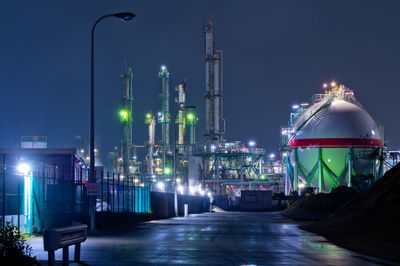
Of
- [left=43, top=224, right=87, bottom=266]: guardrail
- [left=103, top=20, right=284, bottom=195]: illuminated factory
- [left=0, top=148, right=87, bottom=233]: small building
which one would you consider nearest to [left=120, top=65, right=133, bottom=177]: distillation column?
[left=103, top=20, right=284, bottom=195]: illuminated factory

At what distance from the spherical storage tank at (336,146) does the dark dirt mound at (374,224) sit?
1584 inches

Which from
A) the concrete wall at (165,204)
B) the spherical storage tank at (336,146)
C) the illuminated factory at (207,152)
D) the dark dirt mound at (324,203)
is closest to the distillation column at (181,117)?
the illuminated factory at (207,152)

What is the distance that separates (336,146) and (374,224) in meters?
51.0

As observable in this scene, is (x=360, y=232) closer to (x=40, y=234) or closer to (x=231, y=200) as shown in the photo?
(x=40, y=234)

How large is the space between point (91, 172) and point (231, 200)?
78133mm

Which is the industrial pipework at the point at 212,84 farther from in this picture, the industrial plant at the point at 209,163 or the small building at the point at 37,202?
the small building at the point at 37,202

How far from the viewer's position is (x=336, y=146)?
74.8m

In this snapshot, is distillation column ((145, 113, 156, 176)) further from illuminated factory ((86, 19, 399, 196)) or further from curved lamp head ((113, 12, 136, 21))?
curved lamp head ((113, 12, 136, 21))

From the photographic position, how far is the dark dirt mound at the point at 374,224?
19688mm

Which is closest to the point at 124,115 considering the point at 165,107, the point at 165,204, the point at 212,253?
the point at 165,107

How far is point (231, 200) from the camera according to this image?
10256 cm

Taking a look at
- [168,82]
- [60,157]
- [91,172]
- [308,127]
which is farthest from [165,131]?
[91,172]

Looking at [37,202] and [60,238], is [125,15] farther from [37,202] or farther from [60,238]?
[60,238]

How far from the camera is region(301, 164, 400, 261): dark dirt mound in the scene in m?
19.7
